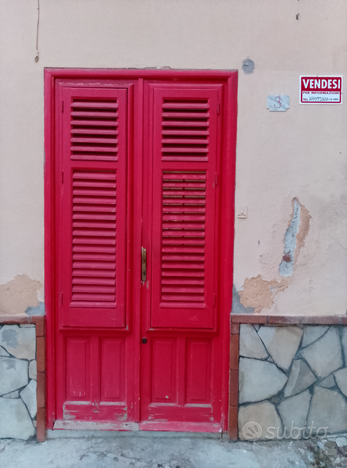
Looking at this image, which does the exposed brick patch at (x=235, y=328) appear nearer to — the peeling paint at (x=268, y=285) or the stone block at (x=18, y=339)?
the peeling paint at (x=268, y=285)

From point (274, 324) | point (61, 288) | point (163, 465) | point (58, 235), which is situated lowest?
point (163, 465)

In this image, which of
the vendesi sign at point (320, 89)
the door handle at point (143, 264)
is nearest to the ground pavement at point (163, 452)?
the door handle at point (143, 264)

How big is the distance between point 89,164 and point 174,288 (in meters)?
1.18

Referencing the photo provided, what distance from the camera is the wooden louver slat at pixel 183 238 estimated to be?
2.79 metres

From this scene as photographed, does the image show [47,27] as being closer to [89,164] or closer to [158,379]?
[89,164]

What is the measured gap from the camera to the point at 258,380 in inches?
111

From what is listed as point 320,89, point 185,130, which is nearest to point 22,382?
point 185,130

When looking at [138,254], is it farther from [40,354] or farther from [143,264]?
[40,354]

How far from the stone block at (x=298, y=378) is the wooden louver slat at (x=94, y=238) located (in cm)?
153

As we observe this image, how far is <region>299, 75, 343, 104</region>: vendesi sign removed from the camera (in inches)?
108

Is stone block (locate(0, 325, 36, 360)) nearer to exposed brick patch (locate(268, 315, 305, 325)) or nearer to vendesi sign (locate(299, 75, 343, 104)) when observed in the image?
exposed brick patch (locate(268, 315, 305, 325))

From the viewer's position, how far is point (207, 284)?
2.81 metres

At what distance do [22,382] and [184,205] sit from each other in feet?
6.21

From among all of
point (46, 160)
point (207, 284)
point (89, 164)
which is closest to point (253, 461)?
point (207, 284)
